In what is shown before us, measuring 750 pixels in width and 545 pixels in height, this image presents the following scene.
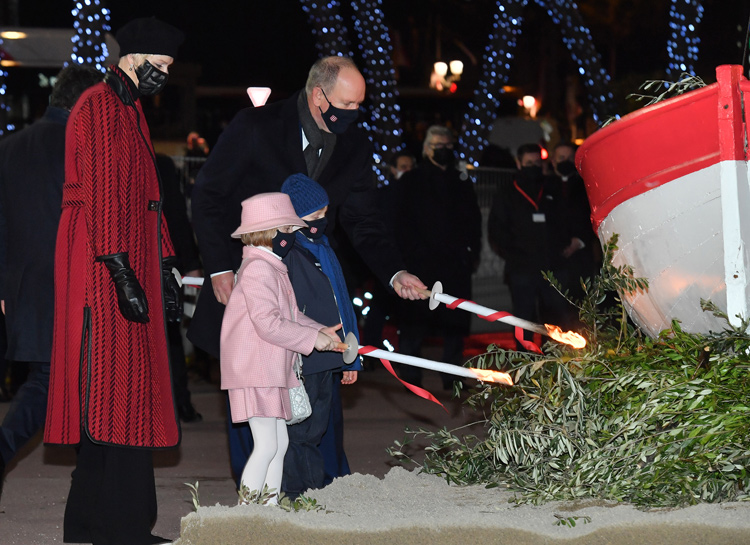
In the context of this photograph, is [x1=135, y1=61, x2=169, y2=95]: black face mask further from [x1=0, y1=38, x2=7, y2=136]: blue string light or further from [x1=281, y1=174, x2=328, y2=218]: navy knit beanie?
[x1=0, y1=38, x2=7, y2=136]: blue string light

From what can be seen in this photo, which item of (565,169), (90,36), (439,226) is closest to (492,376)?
(439,226)

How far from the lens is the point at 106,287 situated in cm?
429

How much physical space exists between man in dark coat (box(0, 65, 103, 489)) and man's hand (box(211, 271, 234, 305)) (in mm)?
746

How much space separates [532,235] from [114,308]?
19.2ft

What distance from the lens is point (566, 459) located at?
452 cm

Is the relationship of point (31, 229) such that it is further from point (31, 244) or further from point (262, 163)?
point (262, 163)

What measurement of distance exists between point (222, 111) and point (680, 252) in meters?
27.0

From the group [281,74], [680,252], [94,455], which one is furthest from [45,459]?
[281,74]

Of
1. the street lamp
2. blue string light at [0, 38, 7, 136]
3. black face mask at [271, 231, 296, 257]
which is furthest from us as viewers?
the street lamp

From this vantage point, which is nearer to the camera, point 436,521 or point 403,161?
point 436,521

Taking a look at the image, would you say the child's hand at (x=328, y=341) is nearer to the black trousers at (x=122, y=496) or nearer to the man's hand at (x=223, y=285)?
the man's hand at (x=223, y=285)

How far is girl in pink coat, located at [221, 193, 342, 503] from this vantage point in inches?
175

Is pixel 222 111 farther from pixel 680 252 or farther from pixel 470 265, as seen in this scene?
pixel 680 252

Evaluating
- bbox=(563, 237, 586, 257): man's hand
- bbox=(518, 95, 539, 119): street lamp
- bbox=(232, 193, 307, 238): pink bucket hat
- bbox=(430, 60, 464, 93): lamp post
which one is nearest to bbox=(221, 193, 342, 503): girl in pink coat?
bbox=(232, 193, 307, 238): pink bucket hat
